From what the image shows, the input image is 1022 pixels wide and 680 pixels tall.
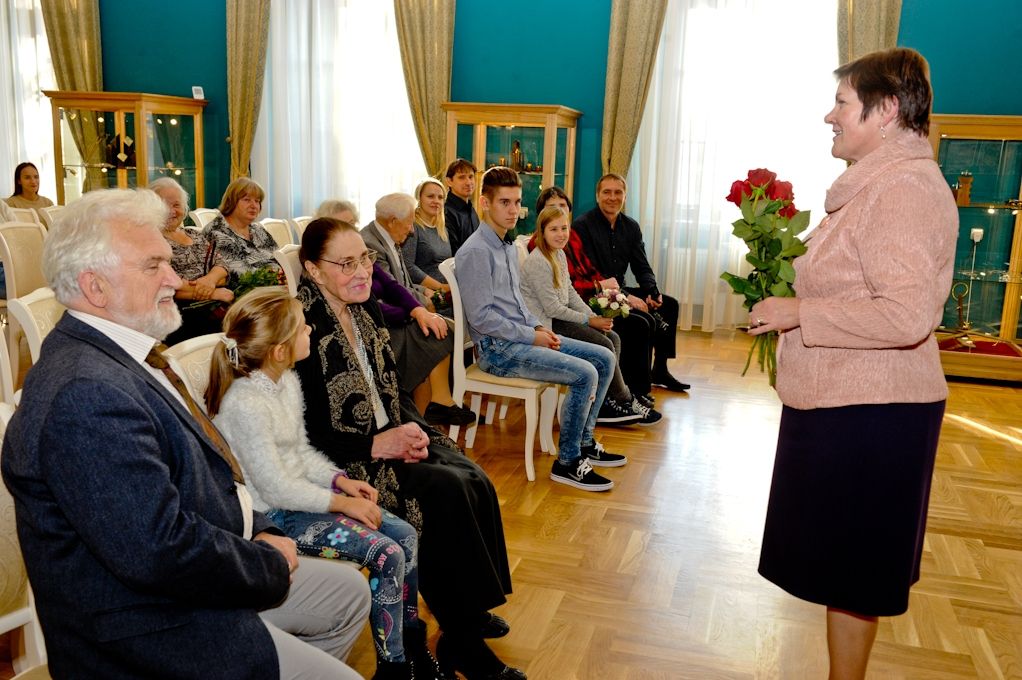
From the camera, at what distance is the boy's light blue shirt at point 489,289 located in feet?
14.0

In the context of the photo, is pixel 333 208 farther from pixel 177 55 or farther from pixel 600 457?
pixel 177 55

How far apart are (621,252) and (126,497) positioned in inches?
192

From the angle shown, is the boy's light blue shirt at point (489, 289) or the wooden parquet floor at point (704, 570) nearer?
the wooden parquet floor at point (704, 570)

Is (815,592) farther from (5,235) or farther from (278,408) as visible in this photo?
(5,235)

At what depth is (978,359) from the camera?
259 inches

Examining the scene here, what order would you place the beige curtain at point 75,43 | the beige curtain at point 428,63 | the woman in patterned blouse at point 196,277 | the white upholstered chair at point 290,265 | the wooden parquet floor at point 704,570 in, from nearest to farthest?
A: the wooden parquet floor at point 704,570 → the white upholstered chair at point 290,265 → the woman in patterned blouse at point 196,277 → the beige curtain at point 428,63 → the beige curtain at point 75,43

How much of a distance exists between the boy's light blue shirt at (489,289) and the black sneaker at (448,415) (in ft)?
1.82

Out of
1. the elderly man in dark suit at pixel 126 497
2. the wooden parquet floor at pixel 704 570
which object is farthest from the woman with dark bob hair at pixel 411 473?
the elderly man in dark suit at pixel 126 497

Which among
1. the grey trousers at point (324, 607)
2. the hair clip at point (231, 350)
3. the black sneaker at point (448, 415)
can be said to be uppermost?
the hair clip at point (231, 350)

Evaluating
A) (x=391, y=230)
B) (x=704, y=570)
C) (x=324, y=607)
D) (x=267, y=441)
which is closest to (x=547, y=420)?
(x=391, y=230)

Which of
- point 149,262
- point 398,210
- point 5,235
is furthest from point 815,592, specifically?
point 5,235

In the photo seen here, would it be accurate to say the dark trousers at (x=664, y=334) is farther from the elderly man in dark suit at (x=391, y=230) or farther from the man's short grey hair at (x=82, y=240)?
the man's short grey hair at (x=82, y=240)

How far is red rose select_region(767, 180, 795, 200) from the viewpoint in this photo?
2434 millimetres

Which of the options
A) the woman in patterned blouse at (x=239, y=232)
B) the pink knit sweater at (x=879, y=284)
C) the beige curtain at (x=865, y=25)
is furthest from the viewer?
the beige curtain at (x=865, y=25)
